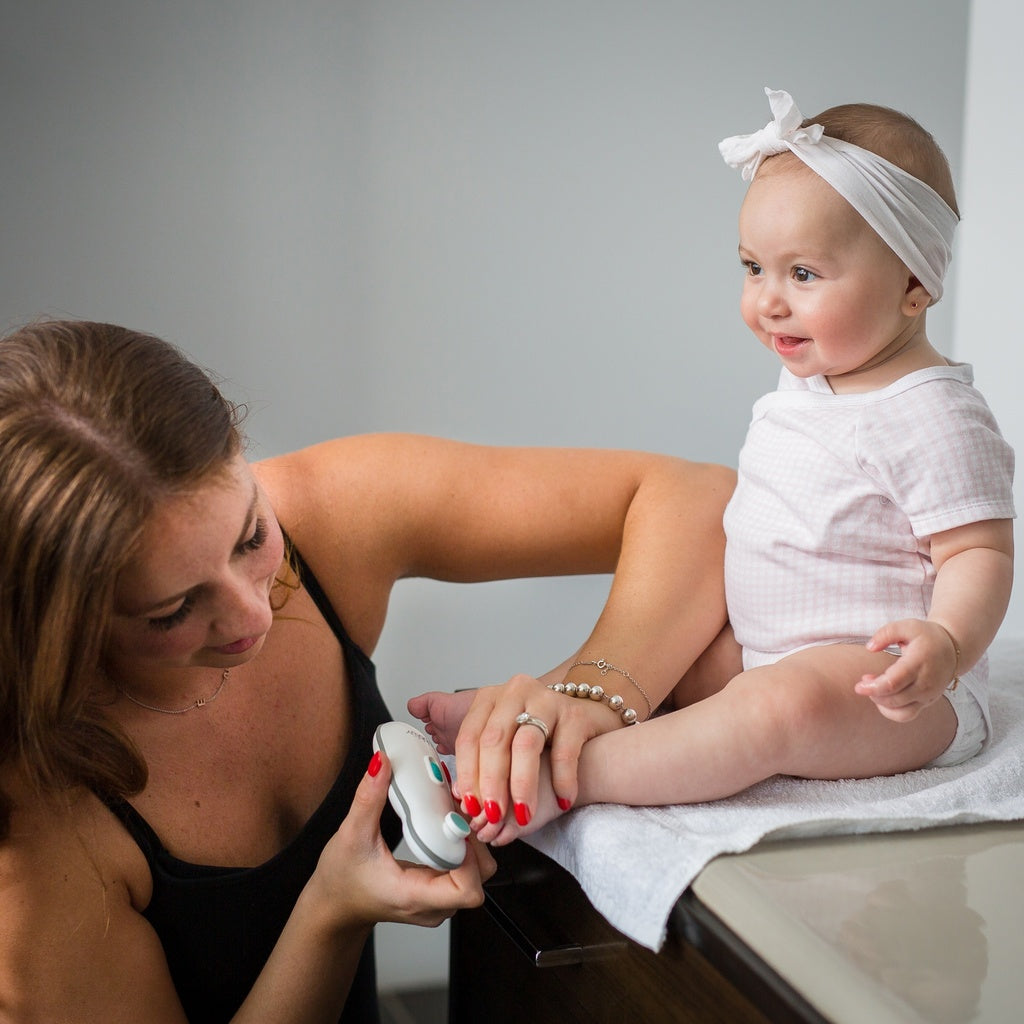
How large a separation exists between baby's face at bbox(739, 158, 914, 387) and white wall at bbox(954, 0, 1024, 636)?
29.4 inches

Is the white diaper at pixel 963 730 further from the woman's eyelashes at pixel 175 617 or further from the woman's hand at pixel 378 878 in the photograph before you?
the woman's eyelashes at pixel 175 617

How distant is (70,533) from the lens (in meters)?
0.72

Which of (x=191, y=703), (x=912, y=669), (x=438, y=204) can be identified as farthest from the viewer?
(x=438, y=204)

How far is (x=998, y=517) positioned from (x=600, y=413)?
3.12 ft

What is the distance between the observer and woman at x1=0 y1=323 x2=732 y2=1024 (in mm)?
739

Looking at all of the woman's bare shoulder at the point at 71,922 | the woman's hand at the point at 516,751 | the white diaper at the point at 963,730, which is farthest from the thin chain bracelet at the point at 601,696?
the woman's bare shoulder at the point at 71,922

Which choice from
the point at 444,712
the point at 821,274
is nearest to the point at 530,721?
the point at 444,712

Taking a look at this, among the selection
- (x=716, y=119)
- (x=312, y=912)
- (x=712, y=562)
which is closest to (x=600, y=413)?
(x=716, y=119)

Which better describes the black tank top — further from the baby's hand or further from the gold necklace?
the baby's hand

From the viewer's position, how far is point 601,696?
0.87m

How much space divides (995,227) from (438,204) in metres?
0.79

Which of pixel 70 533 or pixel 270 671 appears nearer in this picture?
pixel 70 533

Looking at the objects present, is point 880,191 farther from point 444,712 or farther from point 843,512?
point 444,712

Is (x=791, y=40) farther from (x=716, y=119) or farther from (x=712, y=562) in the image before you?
(x=712, y=562)
